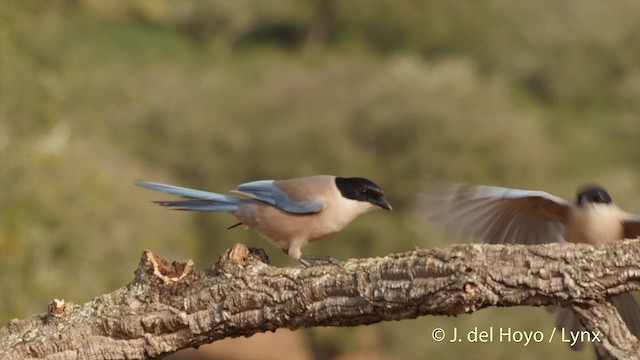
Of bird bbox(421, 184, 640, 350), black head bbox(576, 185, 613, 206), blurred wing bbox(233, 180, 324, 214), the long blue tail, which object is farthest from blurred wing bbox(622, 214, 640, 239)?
the long blue tail

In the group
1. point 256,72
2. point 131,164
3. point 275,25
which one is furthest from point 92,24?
point 131,164

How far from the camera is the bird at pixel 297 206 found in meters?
6.79

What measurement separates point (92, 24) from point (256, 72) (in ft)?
14.4

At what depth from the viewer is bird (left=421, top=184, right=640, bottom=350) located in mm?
6812

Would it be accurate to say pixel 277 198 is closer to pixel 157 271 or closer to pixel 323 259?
pixel 323 259

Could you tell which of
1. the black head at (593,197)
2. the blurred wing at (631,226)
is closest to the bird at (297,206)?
the black head at (593,197)

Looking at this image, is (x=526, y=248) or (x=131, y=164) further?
(x=131, y=164)

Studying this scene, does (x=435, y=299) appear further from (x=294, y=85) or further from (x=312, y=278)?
(x=294, y=85)

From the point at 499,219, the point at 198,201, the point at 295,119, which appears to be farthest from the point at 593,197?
the point at 295,119

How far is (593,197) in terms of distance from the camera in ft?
22.7

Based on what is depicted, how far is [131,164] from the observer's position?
22.6 m

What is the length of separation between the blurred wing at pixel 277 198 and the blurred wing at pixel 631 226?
63.0 inches

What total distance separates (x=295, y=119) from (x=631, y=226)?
2079 centimetres

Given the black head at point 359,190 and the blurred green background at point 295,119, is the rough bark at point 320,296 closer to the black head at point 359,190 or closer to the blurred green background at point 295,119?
the black head at point 359,190
